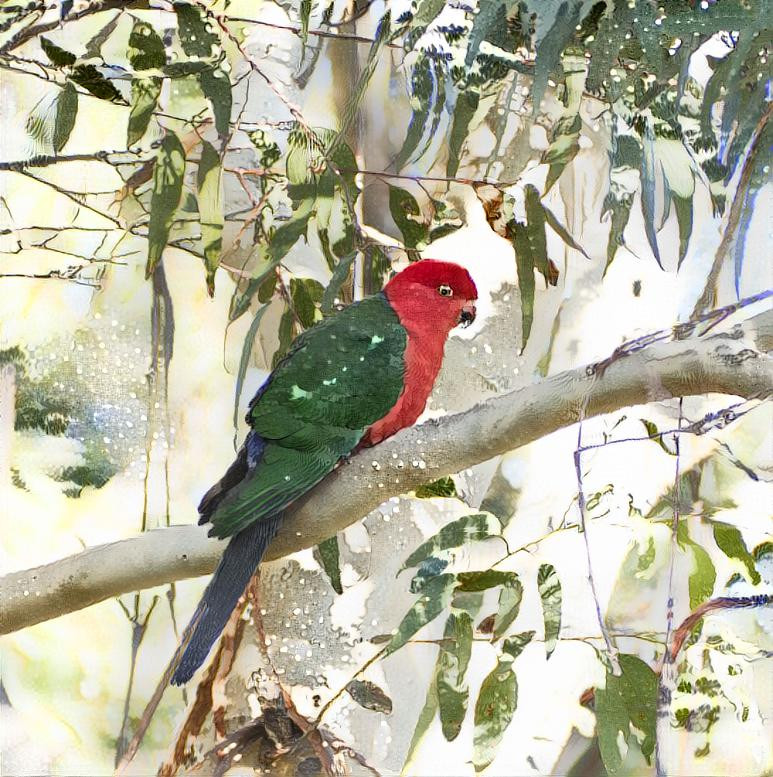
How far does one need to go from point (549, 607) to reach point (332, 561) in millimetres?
285

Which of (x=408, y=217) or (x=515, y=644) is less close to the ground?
(x=408, y=217)

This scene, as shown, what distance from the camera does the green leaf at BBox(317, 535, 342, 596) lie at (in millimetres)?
961

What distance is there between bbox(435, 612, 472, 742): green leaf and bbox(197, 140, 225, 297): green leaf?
52 centimetres

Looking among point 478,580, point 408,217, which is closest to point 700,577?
point 478,580

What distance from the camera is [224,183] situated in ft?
3.17

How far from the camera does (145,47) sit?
958 mm

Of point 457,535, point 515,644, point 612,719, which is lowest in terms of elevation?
point 612,719

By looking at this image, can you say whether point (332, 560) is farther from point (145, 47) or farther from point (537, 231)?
point (145, 47)

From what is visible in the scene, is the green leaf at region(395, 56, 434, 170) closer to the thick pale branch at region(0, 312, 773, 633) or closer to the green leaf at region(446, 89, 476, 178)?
the green leaf at region(446, 89, 476, 178)

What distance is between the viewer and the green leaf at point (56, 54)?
0.96 meters

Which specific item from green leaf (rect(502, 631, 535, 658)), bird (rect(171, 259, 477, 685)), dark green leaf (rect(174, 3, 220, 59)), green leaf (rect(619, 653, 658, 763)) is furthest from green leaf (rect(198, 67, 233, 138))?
green leaf (rect(619, 653, 658, 763))

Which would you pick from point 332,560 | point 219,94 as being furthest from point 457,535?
point 219,94

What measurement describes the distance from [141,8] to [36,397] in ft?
1.67

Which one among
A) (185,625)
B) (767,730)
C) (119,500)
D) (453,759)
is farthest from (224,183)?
(767,730)
